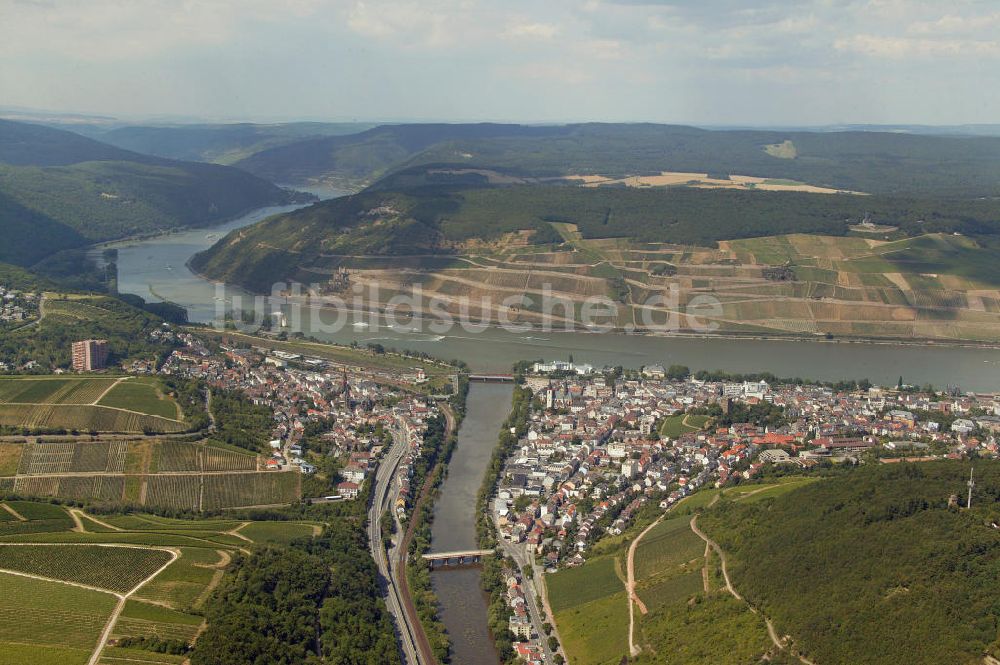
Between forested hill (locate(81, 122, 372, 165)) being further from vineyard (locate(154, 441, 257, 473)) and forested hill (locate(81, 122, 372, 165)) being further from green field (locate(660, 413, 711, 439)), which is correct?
vineyard (locate(154, 441, 257, 473))

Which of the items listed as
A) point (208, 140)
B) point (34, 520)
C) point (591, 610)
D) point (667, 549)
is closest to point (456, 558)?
point (591, 610)

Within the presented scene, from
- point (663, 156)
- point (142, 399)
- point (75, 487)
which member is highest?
point (663, 156)

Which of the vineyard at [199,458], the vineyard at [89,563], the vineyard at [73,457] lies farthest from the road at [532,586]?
the vineyard at [73,457]

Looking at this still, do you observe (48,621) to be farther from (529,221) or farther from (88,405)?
(529,221)

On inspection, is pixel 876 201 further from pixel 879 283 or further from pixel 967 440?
pixel 967 440

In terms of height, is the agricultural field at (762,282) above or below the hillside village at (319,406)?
above

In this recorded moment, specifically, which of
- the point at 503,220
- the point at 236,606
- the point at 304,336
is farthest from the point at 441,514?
the point at 503,220

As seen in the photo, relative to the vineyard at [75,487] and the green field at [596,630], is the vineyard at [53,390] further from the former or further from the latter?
the green field at [596,630]

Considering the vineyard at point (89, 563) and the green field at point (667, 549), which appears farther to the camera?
the green field at point (667, 549)
